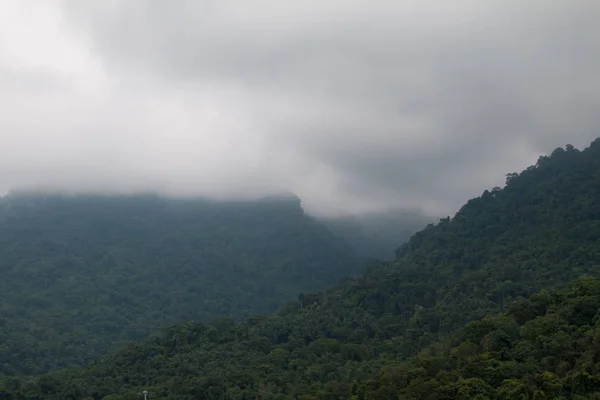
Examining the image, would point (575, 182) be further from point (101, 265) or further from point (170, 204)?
point (170, 204)

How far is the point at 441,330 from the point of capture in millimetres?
56312

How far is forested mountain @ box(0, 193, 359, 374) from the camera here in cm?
7856

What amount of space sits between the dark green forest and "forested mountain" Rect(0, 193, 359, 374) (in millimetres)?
18512

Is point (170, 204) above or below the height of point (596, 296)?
above

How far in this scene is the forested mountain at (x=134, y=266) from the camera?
7856 centimetres

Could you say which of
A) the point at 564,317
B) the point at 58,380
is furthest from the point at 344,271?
the point at 564,317

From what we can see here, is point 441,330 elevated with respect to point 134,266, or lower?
lower

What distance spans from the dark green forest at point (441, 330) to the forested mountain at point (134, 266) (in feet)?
60.7

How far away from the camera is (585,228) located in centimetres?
6200

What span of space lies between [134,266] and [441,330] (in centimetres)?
5600

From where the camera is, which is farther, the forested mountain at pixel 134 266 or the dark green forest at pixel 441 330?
the forested mountain at pixel 134 266

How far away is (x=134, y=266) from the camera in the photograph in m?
101

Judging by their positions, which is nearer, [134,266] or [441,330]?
[441,330]

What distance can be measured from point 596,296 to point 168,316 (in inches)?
2400
